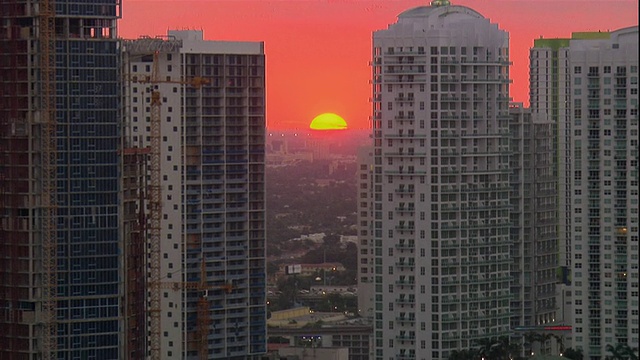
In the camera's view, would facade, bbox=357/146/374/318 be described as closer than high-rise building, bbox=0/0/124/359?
No

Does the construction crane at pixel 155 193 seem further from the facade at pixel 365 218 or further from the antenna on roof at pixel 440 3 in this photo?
the facade at pixel 365 218

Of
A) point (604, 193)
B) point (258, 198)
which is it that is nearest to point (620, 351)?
point (604, 193)

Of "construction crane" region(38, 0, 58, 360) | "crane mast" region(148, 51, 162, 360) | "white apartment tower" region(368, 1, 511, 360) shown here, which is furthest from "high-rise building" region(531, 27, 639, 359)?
"construction crane" region(38, 0, 58, 360)

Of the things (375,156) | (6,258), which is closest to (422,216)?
(375,156)

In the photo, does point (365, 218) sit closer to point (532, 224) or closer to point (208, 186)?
point (532, 224)

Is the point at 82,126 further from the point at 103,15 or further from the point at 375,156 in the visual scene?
the point at 375,156

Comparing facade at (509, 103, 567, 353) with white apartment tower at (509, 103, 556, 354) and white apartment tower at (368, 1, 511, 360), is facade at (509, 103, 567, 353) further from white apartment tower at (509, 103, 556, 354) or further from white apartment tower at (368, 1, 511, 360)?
white apartment tower at (368, 1, 511, 360)

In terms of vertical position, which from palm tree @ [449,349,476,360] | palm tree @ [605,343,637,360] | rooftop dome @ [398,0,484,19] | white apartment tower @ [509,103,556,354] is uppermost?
rooftop dome @ [398,0,484,19]

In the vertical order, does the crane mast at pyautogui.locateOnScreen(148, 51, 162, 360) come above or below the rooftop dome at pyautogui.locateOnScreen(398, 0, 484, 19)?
below
